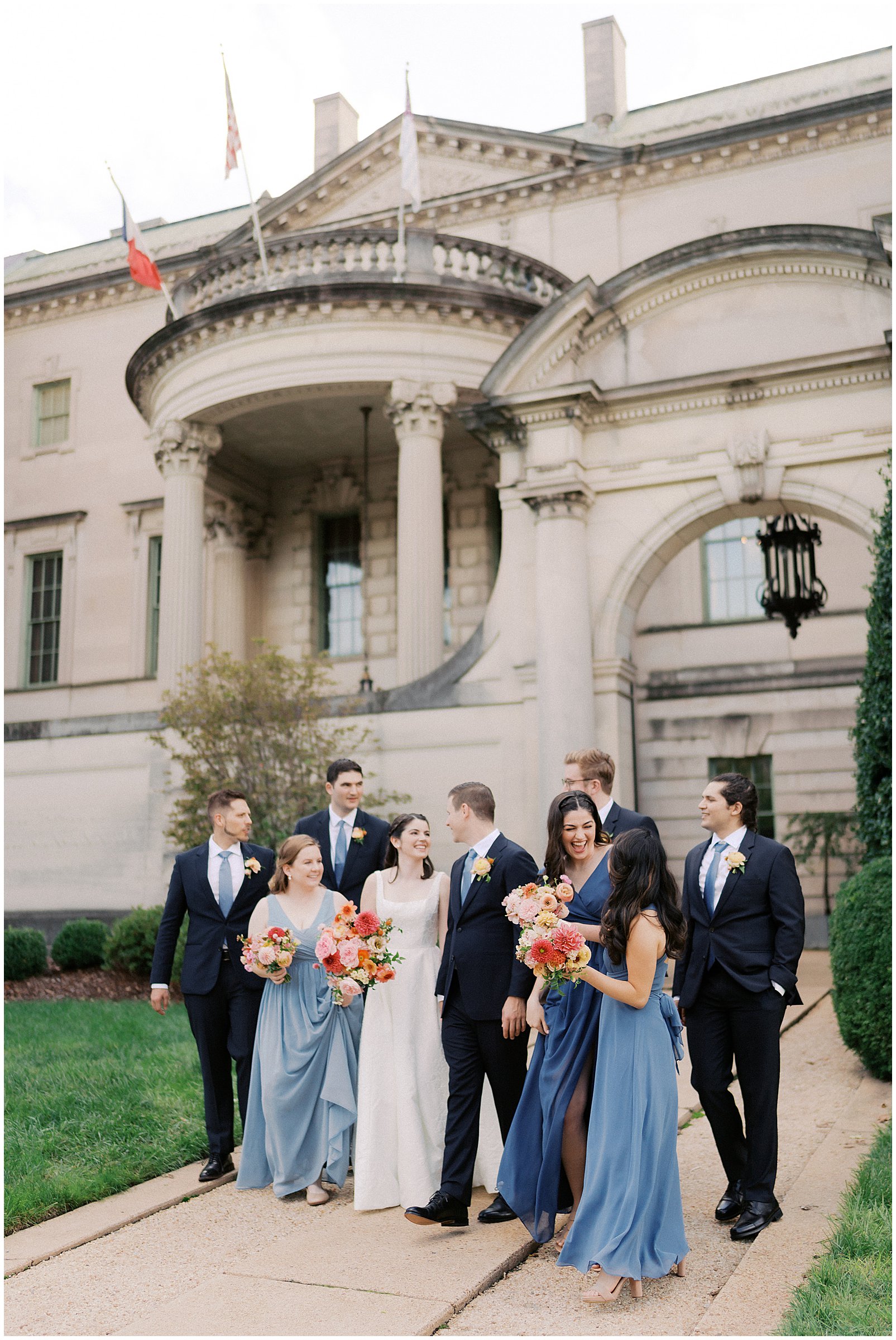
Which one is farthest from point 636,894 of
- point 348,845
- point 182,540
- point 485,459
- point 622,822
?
point 485,459

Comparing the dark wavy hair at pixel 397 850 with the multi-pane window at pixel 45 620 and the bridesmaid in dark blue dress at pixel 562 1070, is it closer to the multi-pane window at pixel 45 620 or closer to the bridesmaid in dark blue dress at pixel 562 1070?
the bridesmaid in dark blue dress at pixel 562 1070

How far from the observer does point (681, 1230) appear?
5.03 metres

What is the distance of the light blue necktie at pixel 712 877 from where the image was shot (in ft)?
19.8

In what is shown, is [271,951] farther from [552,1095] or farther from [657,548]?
[657,548]

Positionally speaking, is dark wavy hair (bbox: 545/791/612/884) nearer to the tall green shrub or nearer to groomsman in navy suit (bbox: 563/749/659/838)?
groomsman in navy suit (bbox: 563/749/659/838)

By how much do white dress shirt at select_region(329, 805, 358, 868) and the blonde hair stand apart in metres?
0.90

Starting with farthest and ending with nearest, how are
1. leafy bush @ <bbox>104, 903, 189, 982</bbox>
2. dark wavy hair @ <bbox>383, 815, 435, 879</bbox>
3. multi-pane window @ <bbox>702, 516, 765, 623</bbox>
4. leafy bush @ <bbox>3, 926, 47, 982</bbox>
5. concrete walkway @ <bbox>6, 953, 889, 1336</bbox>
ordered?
multi-pane window @ <bbox>702, 516, 765, 623</bbox>, leafy bush @ <bbox>3, 926, 47, 982</bbox>, leafy bush @ <bbox>104, 903, 189, 982</bbox>, dark wavy hair @ <bbox>383, 815, 435, 879</bbox>, concrete walkway @ <bbox>6, 953, 889, 1336</bbox>

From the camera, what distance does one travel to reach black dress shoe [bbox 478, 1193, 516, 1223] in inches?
231

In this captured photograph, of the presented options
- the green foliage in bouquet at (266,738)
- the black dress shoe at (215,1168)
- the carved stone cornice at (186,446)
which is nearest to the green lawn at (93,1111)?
the black dress shoe at (215,1168)

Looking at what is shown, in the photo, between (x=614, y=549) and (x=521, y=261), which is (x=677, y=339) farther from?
(x=521, y=261)

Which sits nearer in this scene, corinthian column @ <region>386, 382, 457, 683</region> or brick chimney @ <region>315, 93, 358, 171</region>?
corinthian column @ <region>386, 382, 457, 683</region>

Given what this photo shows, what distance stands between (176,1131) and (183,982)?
118 cm

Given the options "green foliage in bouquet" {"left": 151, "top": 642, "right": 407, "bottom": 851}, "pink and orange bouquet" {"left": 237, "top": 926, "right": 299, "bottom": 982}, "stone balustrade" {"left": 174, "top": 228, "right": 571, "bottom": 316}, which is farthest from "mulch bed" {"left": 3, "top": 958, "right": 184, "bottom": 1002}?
"stone balustrade" {"left": 174, "top": 228, "right": 571, "bottom": 316}

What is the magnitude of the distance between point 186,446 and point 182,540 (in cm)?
171
